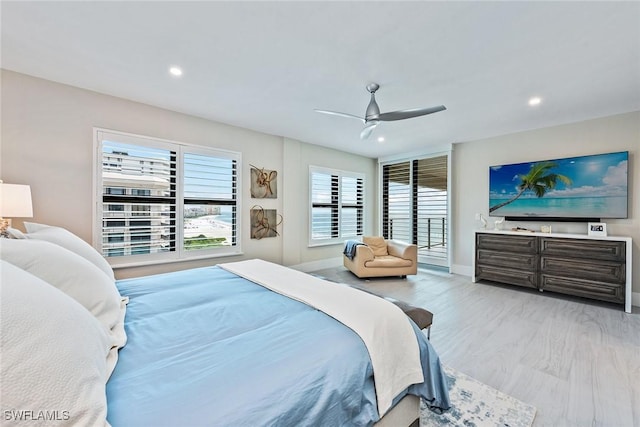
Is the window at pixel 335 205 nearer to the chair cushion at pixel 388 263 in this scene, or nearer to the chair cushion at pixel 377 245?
the chair cushion at pixel 377 245

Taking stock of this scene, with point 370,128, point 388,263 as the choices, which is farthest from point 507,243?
point 370,128

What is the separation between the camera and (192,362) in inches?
39.5

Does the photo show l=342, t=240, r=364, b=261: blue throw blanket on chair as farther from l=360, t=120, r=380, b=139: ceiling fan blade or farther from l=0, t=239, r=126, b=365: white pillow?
l=0, t=239, r=126, b=365: white pillow

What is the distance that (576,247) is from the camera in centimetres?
362

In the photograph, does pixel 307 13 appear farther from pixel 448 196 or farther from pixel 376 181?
pixel 376 181

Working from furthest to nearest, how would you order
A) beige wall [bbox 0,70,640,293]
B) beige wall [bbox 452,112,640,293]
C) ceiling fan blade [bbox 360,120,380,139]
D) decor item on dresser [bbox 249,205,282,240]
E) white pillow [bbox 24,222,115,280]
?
1. decor item on dresser [bbox 249,205,282,240]
2. beige wall [bbox 452,112,640,293]
3. ceiling fan blade [bbox 360,120,380,139]
4. beige wall [bbox 0,70,640,293]
5. white pillow [bbox 24,222,115,280]

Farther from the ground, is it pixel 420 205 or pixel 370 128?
pixel 370 128

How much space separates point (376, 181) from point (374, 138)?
196cm

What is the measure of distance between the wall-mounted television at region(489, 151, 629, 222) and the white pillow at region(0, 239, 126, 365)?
5.35 metres

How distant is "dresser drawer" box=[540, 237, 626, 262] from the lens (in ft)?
10.9

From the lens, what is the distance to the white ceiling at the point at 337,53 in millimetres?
1840

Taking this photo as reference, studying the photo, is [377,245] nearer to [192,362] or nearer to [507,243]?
[507,243]

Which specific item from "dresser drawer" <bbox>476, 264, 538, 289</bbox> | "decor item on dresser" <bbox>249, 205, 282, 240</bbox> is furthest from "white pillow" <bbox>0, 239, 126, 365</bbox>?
"dresser drawer" <bbox>476, 264, 538, 289</bbox>

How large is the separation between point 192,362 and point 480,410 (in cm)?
178
